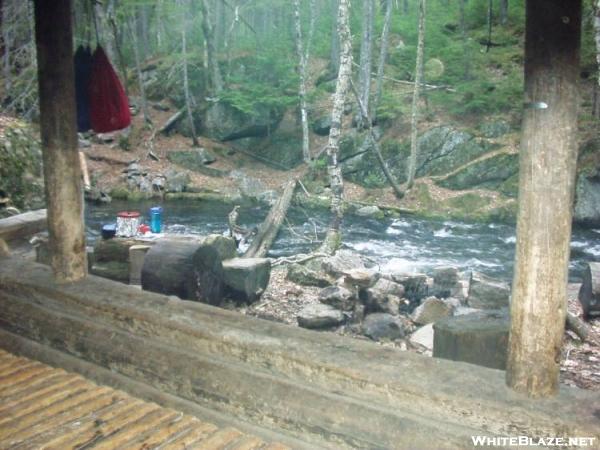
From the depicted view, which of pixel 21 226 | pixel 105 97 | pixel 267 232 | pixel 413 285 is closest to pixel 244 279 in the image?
pixel 413 285

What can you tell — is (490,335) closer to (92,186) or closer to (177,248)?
(177,248)

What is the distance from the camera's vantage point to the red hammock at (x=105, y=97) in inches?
189

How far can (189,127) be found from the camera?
1032 inches

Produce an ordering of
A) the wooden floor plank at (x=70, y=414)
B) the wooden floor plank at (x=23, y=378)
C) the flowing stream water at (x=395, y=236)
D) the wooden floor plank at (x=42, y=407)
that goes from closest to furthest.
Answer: the wooden floor plank at (x=70, y=414)
the wooden floor plank at (x=42, y=407)
the wooden floor plank at (x=23, y=378)
the flowing stream water at (x=395, y=236)

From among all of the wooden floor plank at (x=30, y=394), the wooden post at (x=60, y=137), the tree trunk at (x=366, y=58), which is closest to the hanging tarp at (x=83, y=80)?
the wooden post at (x=60, y=137)

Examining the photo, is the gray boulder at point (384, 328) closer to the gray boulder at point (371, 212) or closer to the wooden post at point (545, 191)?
the wooden post at point (545, 191)

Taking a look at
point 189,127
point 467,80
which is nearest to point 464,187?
point 467,80

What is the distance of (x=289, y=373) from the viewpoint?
115 inches

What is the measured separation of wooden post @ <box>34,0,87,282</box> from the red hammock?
30.9 inches

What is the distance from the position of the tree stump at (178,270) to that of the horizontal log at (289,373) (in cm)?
209

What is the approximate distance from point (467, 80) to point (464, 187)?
5.93m

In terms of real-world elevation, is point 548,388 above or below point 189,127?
below

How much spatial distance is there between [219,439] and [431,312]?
4680mm

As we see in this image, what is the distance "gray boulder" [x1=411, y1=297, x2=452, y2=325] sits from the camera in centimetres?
713
